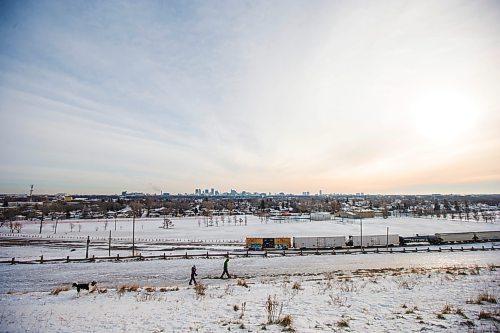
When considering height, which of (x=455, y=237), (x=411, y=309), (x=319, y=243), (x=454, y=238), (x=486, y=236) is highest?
(x=411, y=309)

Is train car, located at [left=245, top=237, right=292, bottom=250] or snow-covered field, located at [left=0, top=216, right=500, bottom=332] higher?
snow-covered field, located at [left=0, top=216, right=500, bottom=332]

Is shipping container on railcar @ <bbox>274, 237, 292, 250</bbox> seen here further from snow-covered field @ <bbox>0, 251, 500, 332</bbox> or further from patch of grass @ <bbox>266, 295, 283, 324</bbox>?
patch of grass @ <bbox>266, 295, 283, 324</bbox>

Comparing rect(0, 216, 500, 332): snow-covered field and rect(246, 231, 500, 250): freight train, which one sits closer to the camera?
rect(0, 216, 500, 332): snow-covered field

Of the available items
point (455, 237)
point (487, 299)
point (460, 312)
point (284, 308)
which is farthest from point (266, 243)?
point (460, 312)

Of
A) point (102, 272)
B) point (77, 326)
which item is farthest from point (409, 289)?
point (102, 272)

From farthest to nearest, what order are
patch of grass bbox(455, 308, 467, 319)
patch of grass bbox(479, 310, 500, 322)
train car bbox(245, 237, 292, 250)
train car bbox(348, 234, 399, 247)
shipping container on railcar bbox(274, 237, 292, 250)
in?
train car bbox(348, 234, 399, 247) → shipping container on railcar bbox(274, 237, 292, 250) → train car bbox(245, 237, 292, 250) → patch of grass bbox(455, 308, 467, 319) → patch of grass bbox(479, 310, 500, 322)

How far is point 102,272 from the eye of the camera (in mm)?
29094

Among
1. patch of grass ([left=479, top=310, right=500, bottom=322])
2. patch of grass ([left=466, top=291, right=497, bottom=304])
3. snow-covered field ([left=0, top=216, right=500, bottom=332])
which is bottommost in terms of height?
snow-covered field ([left=0, top=216, right=500, bottom=332])

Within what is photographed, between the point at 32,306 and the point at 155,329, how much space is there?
7527mm

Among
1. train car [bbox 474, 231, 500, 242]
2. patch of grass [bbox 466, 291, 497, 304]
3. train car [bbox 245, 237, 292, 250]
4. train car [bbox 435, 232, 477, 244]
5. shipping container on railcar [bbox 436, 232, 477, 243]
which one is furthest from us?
train car [bbox 474, 231, 500, 242]

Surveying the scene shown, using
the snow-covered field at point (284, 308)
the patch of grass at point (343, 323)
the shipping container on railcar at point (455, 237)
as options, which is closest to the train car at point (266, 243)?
the shipping container on railcar at point (455, 237)

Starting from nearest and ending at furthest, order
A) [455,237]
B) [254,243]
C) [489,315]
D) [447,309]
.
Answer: [489,315], [447,309], [254,243], [455,237]

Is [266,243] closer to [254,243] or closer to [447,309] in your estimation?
[254,243]

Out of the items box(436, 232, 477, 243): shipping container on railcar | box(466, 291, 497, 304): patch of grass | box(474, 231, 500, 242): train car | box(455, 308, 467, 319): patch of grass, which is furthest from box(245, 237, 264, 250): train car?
box(474, 231, 500, 242): train car
